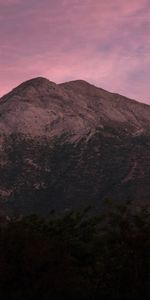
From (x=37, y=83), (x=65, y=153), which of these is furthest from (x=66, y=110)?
(x=65, y=153)

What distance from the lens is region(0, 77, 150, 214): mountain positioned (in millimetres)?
120188

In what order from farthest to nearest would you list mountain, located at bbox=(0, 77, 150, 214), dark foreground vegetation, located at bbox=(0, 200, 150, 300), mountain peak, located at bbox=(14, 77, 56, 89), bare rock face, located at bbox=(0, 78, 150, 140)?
1. mountain peak, located at bbox=(14, 77, 56, 89)
2. bare rock face, located at bbox=(0, 78, 150, 140)
3. mountain, located at bbox=(0, 77, 150, 214)
4. dark foreground vegetation, located at bbox=(0, 200, 150, 300)

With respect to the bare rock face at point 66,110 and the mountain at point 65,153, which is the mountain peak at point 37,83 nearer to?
the bare rock face at point 66,110

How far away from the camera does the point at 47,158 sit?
136 metres

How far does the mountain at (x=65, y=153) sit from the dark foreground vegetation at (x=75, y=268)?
6396cm

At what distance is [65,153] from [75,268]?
9759cm

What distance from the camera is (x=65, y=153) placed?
5379 inches

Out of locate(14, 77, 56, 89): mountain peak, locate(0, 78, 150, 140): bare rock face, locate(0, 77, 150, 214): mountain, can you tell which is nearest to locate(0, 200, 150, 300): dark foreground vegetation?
locate(0, 77, 150, 214): mountain

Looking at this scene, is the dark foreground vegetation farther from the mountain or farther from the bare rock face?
the bare rock face

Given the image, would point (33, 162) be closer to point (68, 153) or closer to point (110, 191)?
point (68, 153)

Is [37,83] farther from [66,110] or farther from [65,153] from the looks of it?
[65,153]

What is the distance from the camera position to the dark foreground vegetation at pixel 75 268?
37.3 meters

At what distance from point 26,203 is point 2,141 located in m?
24.2

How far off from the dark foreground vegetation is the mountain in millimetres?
63961
